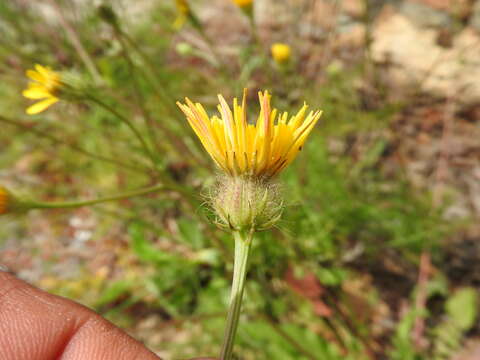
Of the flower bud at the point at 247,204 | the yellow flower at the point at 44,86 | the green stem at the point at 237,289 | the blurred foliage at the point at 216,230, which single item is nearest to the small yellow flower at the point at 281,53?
the blurred foliage at the point at 216,230

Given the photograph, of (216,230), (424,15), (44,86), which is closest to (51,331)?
(44,86)

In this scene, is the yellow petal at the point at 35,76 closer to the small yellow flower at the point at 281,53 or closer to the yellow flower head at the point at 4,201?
the yellow flower head at the point at 4,201

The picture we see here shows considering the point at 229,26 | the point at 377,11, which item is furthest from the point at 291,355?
the point at 229,26

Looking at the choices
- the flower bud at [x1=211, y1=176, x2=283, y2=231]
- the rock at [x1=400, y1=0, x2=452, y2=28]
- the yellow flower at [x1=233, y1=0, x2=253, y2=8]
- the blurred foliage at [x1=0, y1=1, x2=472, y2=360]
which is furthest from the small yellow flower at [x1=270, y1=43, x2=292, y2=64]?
the rock at [x1=400, y1=0, x2=452, y2=28]

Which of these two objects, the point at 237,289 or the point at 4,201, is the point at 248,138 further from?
the point at 4,201

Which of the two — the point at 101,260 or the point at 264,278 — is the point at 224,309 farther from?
the point at 101,260

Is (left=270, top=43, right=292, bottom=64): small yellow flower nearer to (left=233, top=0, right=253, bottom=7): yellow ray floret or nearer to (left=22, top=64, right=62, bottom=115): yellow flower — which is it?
(left=233, top=0, right=253, bottom=7): yellow ray floret
